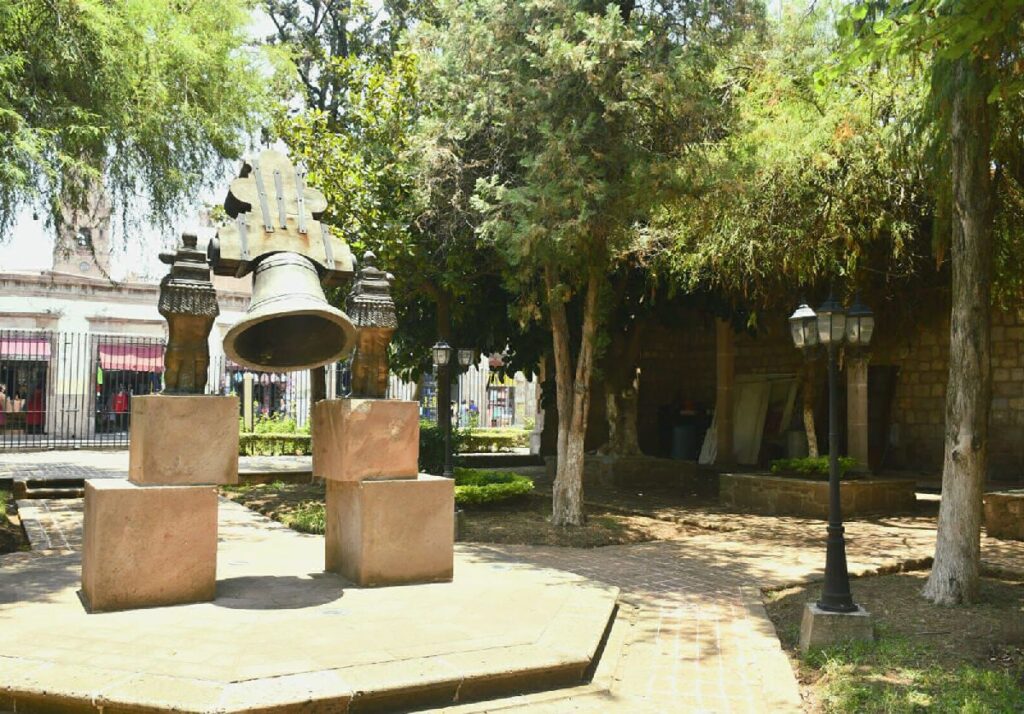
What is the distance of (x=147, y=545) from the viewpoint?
224 inches

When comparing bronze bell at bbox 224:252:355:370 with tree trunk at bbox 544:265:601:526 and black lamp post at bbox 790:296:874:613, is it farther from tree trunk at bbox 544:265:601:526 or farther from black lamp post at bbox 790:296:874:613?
tree trunk at bbox 544:265:601:526

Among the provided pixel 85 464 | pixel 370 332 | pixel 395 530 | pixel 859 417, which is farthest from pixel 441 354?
pixel 85 464

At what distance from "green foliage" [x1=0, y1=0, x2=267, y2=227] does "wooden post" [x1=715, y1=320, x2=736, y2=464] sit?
408 inches

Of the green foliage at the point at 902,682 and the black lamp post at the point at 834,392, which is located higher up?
the black lamp post at the point at 834,392

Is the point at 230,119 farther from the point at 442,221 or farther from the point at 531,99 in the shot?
the point at 531,99

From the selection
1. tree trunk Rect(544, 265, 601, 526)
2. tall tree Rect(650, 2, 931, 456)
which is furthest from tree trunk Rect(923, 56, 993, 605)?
tree trunk Rect(544, 265, 601, 526)

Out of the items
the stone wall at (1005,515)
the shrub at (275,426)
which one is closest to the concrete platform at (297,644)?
the stone wall at (1005,515)

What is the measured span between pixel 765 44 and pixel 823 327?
5988 mm

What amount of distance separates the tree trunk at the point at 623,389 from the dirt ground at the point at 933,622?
8.35 metres

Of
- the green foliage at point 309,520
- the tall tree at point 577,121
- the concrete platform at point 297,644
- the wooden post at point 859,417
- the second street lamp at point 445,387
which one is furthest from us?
the wooden post at point 859,417

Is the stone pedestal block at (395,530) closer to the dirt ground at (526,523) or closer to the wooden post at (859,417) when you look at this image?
the dirt ground at (526,523)

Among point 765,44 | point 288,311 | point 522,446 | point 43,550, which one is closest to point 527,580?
point 288,311

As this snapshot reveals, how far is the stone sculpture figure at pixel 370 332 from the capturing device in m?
6.62

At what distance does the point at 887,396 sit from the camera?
17.5 meters
